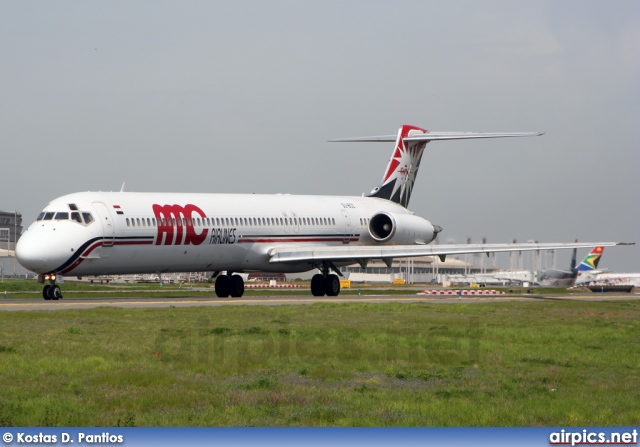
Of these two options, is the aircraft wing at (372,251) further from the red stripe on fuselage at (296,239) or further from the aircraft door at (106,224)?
the aircraft door at (106,224)

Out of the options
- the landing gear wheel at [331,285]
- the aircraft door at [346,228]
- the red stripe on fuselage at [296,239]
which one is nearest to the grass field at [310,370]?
the red stripe on fuselage at [296,239]

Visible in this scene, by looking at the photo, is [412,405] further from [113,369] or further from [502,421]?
[113,369]

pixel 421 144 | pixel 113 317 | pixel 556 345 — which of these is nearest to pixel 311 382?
pixel 556 345

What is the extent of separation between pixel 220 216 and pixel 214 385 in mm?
24325

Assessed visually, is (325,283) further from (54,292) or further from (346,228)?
(54,292)

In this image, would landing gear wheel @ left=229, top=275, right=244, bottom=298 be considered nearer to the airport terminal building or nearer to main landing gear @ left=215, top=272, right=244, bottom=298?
main landing gear @ left=215, top=272, right=244, bottom=298

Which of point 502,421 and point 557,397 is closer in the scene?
point 502,421

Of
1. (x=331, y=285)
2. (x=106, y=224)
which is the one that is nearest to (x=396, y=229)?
(x=331, y=285)

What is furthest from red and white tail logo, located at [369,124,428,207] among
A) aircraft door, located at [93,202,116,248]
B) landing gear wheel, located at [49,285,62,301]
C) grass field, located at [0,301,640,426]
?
grass field, located at [0,301,640,426]

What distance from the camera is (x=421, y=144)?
49562mm

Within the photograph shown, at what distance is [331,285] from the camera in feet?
142

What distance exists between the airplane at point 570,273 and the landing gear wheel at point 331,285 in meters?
55.0

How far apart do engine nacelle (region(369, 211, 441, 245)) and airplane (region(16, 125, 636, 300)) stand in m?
0.05

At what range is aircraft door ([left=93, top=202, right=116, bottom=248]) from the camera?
3384 cm
